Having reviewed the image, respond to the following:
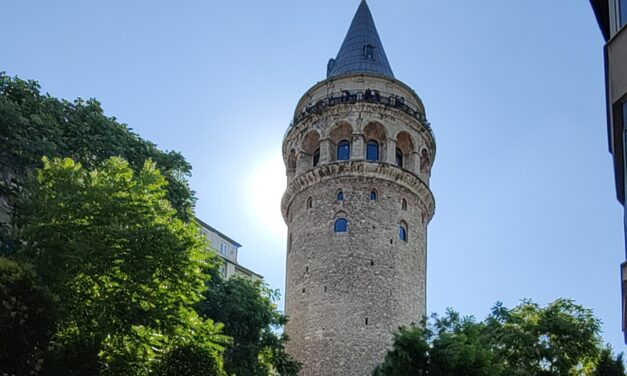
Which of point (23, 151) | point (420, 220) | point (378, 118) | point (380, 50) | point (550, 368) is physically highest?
point (380, 50)

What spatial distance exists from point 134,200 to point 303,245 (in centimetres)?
1728

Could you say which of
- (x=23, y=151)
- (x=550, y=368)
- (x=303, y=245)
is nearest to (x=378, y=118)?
(x=303, y=245)

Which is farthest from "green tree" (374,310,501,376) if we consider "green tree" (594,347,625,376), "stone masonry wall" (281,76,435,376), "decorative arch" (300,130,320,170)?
"decorative arch" (300,130,320,170)

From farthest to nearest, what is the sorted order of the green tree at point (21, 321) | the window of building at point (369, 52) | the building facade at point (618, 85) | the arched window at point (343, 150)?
the window of building at point (369, 52) < the arched window at point (343, 150) < the green tree at point (21, 321) < the building facade at point (618, 85)

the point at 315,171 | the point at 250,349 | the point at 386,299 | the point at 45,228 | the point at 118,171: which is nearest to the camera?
the point at 45,228

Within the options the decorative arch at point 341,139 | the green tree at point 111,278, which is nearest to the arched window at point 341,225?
the decorative arch at point 341,139

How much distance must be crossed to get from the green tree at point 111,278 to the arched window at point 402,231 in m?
17.9

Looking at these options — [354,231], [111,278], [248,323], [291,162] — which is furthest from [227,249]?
[111,278]

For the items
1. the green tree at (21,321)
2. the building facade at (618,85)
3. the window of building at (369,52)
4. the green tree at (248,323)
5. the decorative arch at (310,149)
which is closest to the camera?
the building facade at (618,85)

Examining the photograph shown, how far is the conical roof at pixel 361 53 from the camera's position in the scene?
41062 millimetres

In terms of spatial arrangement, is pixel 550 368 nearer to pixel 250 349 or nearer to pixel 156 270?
pixel 250 349

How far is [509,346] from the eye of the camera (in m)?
29.9

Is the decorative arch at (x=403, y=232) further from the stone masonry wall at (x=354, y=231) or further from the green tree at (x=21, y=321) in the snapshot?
the green tree at (x=21, y=321)

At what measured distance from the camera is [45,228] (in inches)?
752
